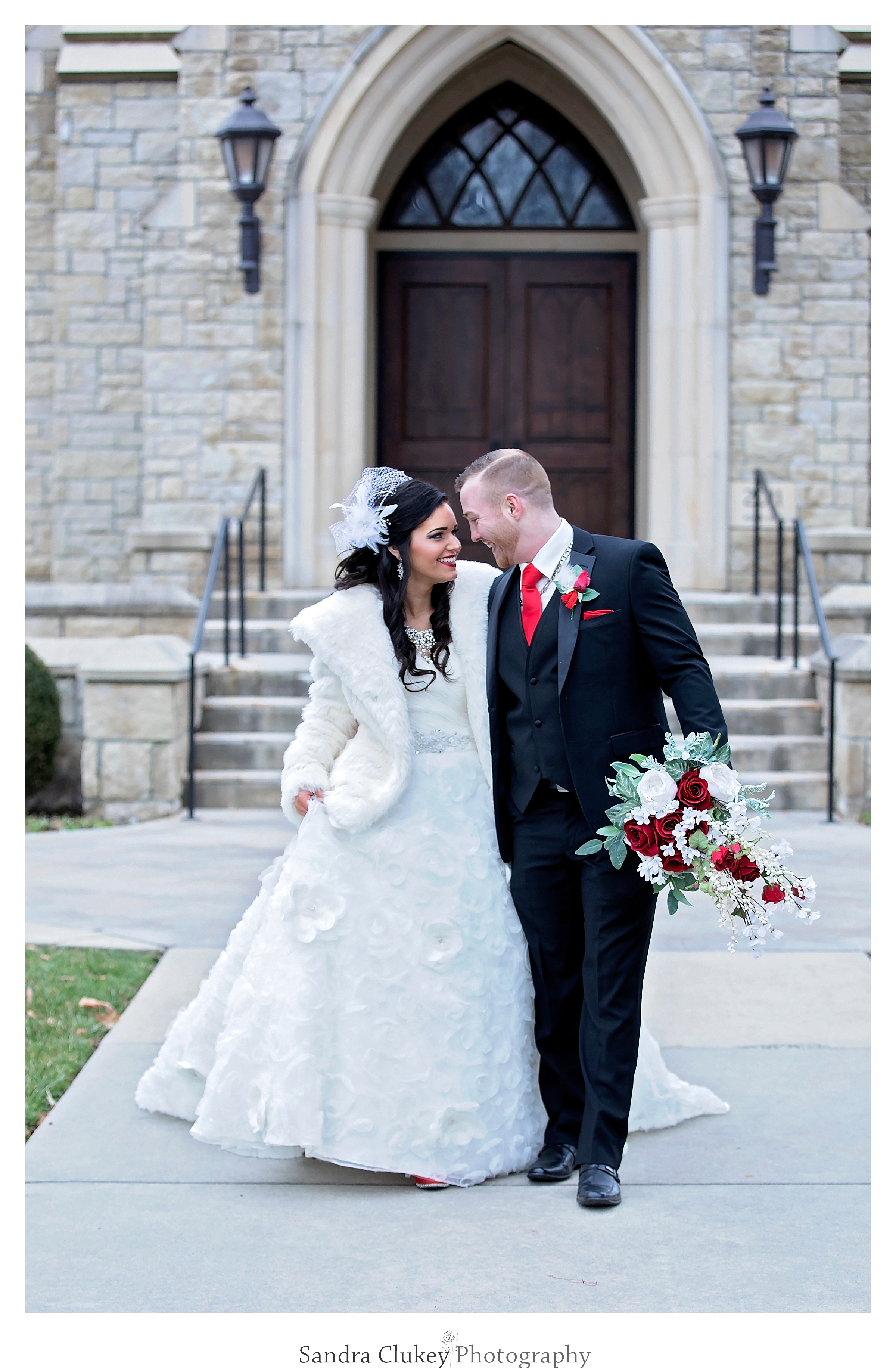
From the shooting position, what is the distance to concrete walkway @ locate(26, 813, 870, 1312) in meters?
2.98

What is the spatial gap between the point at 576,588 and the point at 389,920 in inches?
37.1

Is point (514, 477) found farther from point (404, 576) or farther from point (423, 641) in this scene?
point (423, 641)

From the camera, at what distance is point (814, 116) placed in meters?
10.6

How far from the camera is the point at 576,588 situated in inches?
136

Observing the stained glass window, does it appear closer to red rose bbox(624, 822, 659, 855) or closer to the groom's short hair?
the groom's short hair

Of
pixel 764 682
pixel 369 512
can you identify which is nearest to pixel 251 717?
pixel 764 682

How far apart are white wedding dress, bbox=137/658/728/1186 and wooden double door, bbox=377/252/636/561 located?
8026 millimetres

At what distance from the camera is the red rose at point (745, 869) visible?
310 centimetres

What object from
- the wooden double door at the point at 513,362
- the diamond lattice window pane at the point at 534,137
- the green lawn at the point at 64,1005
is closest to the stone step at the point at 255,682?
the wooden double door at the point at 513,362

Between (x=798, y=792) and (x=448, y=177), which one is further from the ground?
(x=448, y=177)

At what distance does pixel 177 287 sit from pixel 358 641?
25.6 ft

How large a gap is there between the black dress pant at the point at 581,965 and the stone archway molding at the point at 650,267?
7.05 metres

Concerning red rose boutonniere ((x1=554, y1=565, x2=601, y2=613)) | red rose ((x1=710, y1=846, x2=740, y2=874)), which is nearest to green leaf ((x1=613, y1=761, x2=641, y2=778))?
red rose ((x1=710, y1=846, x2=740, y2=874))
